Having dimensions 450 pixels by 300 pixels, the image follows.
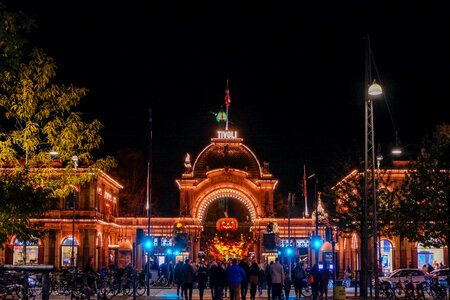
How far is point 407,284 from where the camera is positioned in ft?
100.0

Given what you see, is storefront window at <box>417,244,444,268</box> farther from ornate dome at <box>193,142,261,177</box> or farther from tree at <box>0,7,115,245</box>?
tree at <box>0,7,115,245</box>

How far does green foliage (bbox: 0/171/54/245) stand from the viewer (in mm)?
18234

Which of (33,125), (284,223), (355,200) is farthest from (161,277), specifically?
(284,223)

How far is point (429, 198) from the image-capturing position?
3516cm

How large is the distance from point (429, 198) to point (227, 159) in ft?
163

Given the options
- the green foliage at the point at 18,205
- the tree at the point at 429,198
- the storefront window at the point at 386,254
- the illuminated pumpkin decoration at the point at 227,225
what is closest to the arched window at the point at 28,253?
the illuminated pumpkin decoration at the point at 227,225

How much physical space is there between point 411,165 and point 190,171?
1818 inches

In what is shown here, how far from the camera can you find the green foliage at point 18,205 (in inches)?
718

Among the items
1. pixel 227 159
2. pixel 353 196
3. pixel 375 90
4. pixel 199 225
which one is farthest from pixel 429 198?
pixel 227 159

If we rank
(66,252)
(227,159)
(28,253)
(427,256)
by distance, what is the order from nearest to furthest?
(427,256), (28,253), (66,252), (227,159)

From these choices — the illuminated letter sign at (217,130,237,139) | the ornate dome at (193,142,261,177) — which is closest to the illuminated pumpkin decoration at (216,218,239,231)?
the ornate dome at (193,142,261,177)

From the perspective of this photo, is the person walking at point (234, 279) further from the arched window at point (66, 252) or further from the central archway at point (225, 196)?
the central archway at point (225, 196)

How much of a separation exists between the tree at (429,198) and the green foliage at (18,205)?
21.5 metres

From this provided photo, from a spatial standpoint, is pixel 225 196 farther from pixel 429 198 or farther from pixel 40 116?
pixel 40 116
